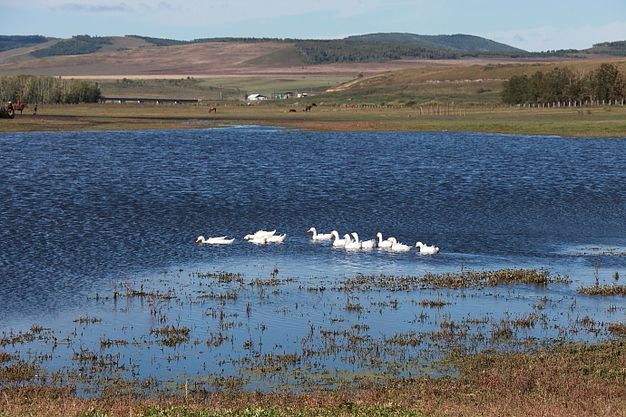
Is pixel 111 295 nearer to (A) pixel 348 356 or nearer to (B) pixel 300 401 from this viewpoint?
(A) pixel 348 356

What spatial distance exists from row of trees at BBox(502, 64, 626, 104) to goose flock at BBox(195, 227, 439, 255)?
9753 centimetres

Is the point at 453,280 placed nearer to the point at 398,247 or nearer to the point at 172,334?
the point at 398,247

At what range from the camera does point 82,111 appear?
128250 millimetres

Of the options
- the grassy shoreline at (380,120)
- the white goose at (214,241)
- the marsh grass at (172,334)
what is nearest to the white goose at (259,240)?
the white goose at (214,241)

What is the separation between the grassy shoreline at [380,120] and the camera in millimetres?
89688

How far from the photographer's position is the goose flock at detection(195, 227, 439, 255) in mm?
36500

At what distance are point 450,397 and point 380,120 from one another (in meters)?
88.2

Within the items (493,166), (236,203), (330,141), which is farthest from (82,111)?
(236,203)

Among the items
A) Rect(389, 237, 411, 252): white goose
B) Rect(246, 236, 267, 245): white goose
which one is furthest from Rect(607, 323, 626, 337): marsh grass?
Rect(246, 236, 267, 245): white goose

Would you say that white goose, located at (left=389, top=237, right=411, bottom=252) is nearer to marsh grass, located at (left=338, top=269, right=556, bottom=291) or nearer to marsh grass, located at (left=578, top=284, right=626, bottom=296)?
marsh grass, located at (left=338, top=269, right=556, bottom=291)

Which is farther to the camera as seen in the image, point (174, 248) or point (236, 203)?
point (236, 203)

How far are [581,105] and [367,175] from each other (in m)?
75.3

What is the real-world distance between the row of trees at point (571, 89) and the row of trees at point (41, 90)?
6161 cm

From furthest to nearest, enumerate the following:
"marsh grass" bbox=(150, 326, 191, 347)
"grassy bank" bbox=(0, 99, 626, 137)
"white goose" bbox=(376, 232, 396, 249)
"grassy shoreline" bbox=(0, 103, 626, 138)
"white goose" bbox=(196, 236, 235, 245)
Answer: "grassy bank" bbox=(0, 99, 626, 137) < "grassy shoreline" bbox=(0, 103, 626, 138) < "white goose" bbox=(196, 236, 235, 245) < "white goose" bbox=(376, 232, 396, 249) < "marsh grass" bbox=(150, 326, 191, 347)
